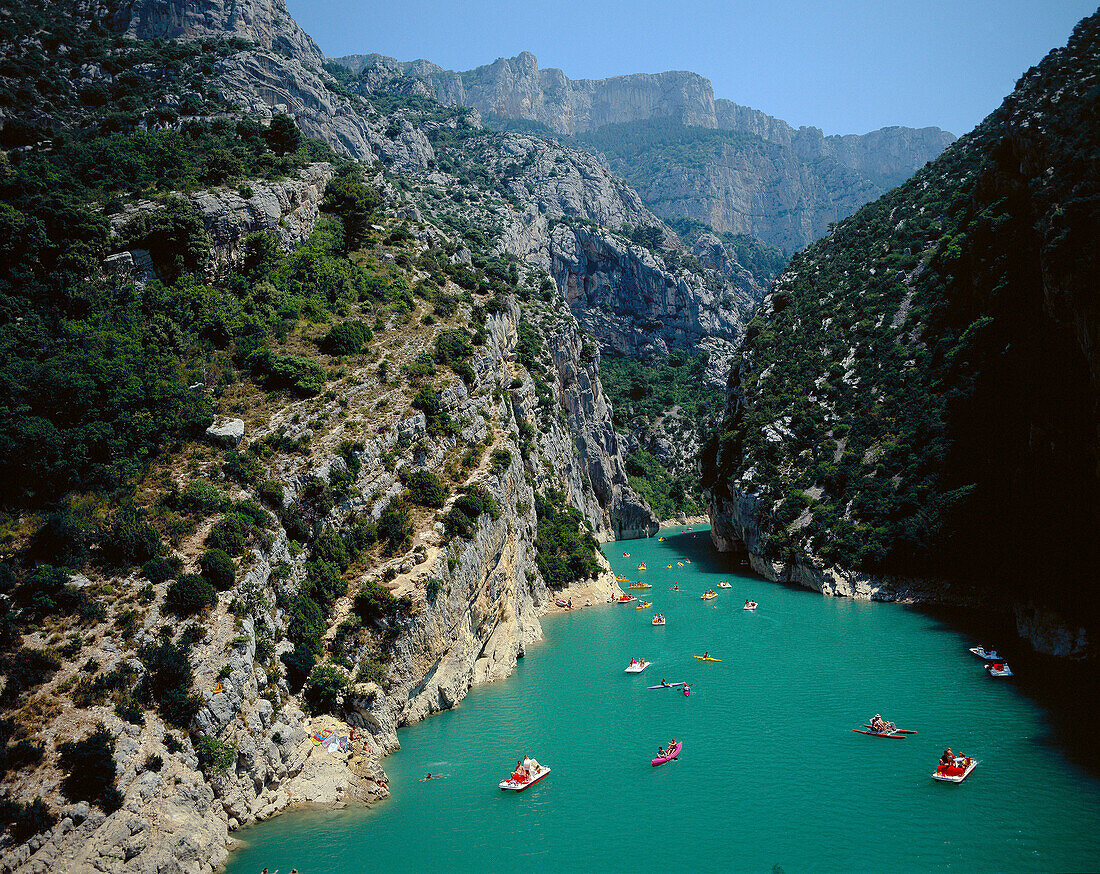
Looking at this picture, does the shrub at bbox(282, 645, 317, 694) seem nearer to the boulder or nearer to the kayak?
the kayak

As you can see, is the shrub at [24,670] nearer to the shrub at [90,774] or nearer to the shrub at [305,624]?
the shrub at [90,774]

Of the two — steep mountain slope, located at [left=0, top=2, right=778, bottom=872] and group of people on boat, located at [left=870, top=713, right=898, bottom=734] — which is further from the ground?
Result: steep mountain slope, located at [left=0, top=2, right=778, bottom=872]

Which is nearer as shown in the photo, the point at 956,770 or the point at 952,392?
the point at 956,770

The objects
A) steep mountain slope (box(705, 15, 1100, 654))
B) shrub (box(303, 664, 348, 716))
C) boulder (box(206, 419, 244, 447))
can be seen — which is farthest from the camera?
steep mountain slope (box(705, 15, 1100, 654))

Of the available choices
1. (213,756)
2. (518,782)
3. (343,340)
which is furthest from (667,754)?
(343,340)

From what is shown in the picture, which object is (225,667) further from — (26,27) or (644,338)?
(644,338)

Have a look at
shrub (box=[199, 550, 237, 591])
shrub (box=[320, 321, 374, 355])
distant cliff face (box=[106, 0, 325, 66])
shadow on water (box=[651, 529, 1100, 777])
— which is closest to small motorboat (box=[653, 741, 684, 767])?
shadow on water (box=[651, 529, 1100, 777])

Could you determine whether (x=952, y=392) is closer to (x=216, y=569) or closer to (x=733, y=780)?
(x=733, y=780)

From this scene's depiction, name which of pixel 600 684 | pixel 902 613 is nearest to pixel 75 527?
pixel 600 684
